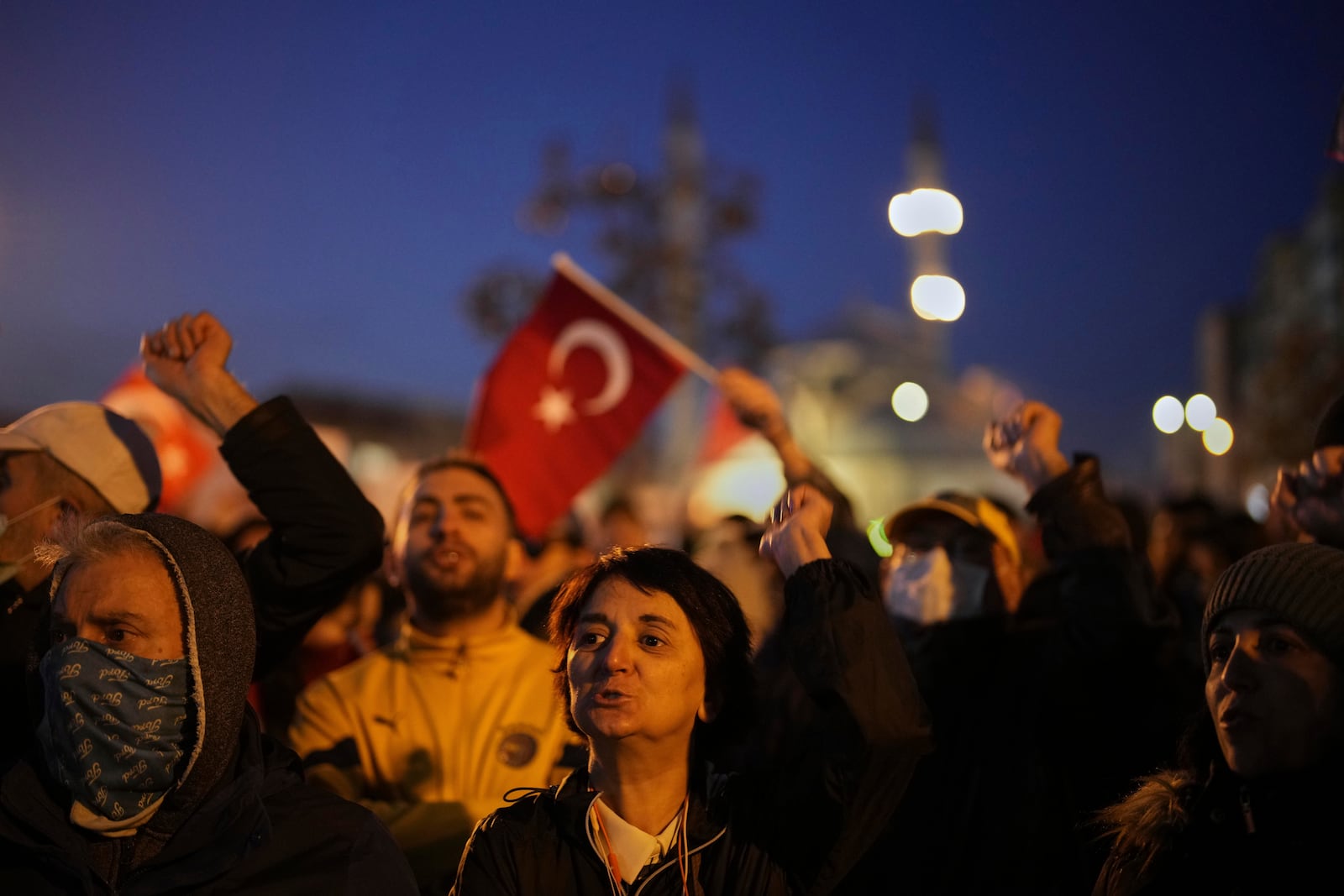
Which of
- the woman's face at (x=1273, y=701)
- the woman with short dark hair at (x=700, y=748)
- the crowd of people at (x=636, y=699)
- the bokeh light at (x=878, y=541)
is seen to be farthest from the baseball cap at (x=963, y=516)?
the woman's face at (x=1273, y=701)

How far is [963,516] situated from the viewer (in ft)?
14.2

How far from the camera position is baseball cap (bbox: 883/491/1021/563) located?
4328mm

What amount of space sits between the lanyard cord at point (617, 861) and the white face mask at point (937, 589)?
1.53 metres

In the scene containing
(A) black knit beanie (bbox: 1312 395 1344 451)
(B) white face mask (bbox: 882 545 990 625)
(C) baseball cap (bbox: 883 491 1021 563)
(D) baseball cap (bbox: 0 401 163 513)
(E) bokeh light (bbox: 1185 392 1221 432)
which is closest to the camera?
(D) baseball cap (bbox: 0 401 163 513)

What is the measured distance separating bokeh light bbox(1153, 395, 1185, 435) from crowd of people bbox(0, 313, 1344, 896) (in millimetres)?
5927

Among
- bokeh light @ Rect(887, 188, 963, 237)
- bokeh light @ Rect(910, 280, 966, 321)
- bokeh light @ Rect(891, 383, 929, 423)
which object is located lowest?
bokeh light @ Rect(891, 383, 929, 423)

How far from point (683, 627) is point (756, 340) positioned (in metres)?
20.8

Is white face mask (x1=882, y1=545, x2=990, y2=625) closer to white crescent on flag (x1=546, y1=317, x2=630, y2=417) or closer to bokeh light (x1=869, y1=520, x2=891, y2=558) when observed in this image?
bokeh light (x1=869, y1=520, x2=891, y2=558)

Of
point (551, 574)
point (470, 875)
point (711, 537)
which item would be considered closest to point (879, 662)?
point (470, 875)

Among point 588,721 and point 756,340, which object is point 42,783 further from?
point 756,340

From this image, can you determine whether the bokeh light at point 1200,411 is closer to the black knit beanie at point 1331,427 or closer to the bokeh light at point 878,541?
the bokeh light at point 878,541

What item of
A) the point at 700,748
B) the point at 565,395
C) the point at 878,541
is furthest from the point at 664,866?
the point at 565,395

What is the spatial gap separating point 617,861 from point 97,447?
2113mm

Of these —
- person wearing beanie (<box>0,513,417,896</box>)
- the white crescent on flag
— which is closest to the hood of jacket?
person wearing beanie (<box>0,513,417,896</box>)
